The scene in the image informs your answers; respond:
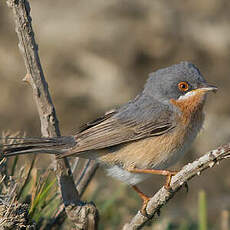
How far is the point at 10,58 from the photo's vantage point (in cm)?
902

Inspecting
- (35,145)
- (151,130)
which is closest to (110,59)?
(151,130)

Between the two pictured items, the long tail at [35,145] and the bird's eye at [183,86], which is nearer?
the long tail at [35,145]

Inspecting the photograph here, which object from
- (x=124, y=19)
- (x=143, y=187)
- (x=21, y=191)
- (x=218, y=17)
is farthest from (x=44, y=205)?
(x=218, y=17)

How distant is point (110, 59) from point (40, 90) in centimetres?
497

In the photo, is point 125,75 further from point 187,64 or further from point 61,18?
point 187,64

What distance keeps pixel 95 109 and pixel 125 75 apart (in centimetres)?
78

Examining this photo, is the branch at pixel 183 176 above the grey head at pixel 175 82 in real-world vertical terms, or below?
below

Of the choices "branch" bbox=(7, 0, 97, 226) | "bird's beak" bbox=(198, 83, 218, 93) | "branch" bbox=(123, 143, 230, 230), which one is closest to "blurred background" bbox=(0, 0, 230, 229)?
"bird's beak" bbox=(198, 83, 218, 93)

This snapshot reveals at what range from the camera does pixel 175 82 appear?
4539 millimetres

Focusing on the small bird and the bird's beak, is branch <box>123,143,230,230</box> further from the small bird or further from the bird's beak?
the bird's beak

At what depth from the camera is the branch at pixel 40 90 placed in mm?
3537

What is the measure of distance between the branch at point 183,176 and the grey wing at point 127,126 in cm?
82

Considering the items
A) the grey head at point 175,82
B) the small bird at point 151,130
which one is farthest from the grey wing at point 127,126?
the grey head at point 175,82

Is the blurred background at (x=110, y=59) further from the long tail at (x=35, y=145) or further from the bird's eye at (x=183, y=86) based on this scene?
the long tail at (x=35, y=145)
